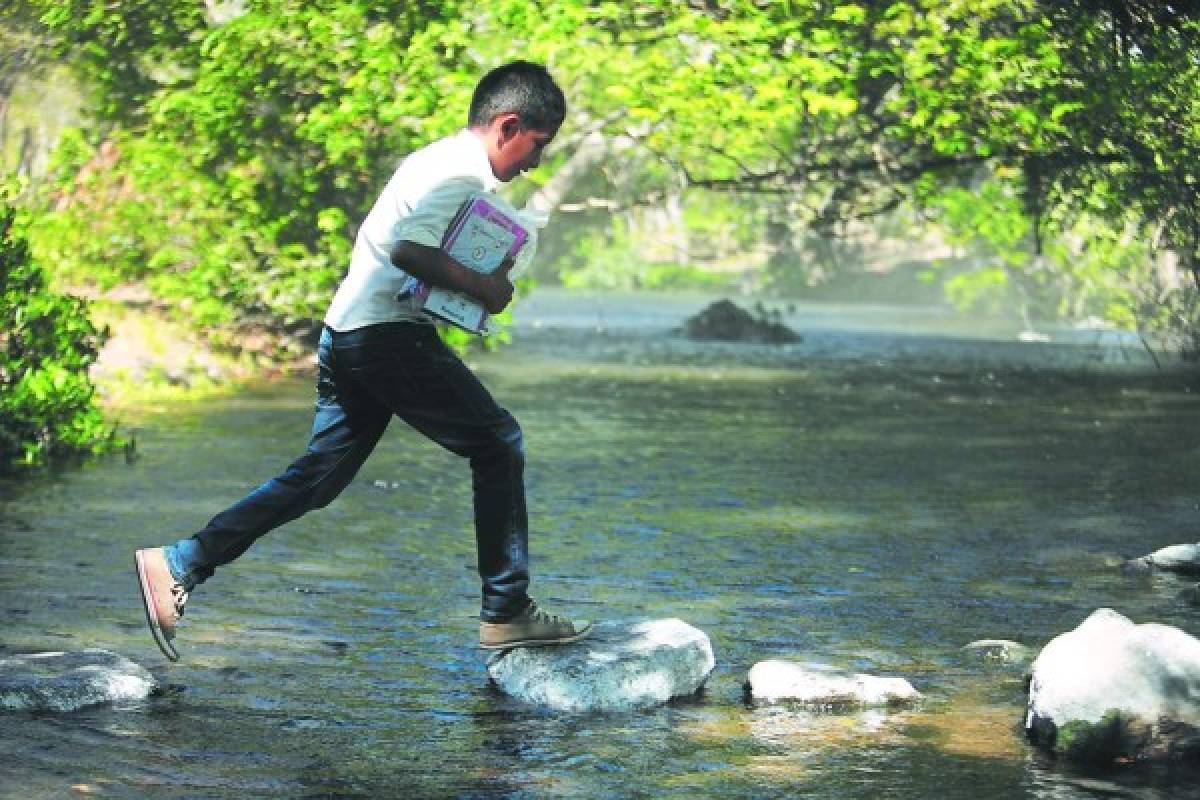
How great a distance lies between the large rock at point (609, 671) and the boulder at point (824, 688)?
0.25 meters

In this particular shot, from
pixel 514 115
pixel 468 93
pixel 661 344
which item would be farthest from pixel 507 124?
pixel 661 344

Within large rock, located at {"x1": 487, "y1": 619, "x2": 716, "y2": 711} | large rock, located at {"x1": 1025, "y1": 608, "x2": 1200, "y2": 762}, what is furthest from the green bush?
large rock, located at {"x1": 1025, "y1": 608, "x2": 1200, "y2": 762}

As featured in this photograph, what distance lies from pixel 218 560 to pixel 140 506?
15.4 ft

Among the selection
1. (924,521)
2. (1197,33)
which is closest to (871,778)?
(924,521)

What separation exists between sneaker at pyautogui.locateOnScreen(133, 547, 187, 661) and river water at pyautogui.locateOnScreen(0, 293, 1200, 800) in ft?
0.60

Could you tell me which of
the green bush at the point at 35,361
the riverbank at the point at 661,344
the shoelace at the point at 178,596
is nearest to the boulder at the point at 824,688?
the shoelace at the point at 178,596

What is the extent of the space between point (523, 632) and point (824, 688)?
1120 millimetres

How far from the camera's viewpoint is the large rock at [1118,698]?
6.58 metres

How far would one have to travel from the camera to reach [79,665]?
7078 millimetres

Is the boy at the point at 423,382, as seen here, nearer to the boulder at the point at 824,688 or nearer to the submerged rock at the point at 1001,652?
the boulder at the point at 824,688

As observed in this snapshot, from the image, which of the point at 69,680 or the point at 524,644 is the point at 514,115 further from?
the point at 69,680

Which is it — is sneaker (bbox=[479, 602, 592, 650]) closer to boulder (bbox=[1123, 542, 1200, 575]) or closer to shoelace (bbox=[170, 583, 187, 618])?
shoelace (bbox=[170, 583, 187, 618])

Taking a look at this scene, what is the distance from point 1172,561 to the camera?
10445mm

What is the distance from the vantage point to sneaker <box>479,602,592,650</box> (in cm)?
741
